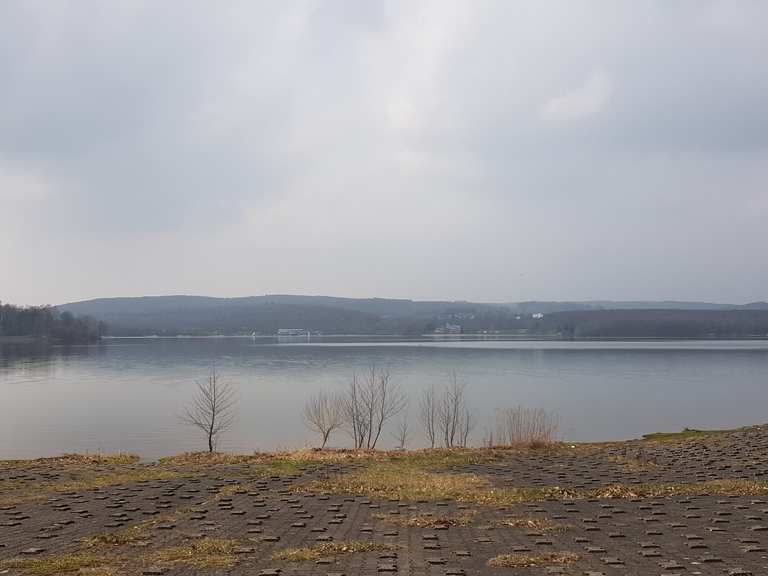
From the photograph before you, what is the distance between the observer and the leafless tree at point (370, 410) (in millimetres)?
25469

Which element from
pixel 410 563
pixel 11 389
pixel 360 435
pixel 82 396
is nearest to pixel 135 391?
pixel 82 396

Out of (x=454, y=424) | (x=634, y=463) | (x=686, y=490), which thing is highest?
(x=686, y=490)

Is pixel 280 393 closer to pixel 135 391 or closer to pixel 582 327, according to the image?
pixel 135 391

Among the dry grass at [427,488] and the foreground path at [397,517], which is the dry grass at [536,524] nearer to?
the foreground path at [397,517]

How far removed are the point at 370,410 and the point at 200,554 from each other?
18.6 meters

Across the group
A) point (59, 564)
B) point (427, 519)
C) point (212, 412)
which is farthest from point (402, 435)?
point (59, 564)

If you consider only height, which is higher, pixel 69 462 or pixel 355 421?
pixel 69 462

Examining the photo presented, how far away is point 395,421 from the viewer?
30594 millimetres

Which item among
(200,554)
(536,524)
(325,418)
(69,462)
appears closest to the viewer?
(200,554)

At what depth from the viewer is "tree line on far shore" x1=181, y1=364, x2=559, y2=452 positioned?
24281 mm

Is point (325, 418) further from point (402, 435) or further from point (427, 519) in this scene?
point (427, 519)

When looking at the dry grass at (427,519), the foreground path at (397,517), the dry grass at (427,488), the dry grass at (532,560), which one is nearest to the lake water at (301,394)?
the foreground path at (397,517)

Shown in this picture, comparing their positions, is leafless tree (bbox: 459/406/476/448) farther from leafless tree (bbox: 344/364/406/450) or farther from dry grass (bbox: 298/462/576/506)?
dry grass (bbox: 298/462/576/506)

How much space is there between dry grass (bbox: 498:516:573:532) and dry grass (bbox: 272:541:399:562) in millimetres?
1736
